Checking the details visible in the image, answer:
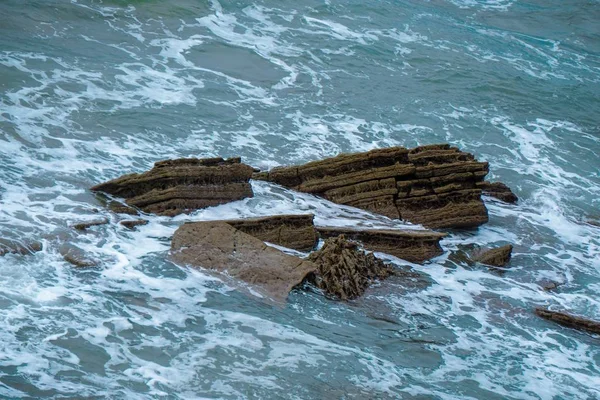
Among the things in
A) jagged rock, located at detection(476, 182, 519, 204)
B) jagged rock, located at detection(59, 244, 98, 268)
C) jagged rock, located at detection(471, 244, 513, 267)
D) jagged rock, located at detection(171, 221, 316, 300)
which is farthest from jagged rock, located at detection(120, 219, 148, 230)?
jagged rock, located at detection(476, 182, 519, 204)

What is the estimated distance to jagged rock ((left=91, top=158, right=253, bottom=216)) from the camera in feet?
42.6

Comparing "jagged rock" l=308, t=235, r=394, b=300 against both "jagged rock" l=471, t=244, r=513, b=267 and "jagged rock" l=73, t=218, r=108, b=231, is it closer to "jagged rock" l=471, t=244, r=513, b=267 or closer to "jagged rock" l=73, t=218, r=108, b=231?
"jagged rock" l=471, t=244, r=513, b=267

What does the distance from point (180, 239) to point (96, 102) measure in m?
5.75

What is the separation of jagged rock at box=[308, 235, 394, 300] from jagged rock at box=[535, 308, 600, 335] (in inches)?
80.3

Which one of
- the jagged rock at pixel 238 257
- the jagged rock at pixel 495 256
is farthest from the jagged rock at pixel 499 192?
the jagged rock at pixel 238 257

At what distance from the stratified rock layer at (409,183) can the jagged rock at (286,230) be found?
1.70m

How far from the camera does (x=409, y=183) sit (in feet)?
46.4

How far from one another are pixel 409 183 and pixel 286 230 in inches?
98.5

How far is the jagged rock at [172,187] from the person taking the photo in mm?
12992

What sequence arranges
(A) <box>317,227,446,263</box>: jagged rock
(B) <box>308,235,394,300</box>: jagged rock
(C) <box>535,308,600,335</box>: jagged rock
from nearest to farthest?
(B) <box>308,235,394,300</box>: jagged rock
(C) <box>535,308,600,335</box>: jagged rock
(A) <box>317,227,446,263</box>: jagged rock

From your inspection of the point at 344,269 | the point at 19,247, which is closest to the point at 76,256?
the point at 19,247

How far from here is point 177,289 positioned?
1096cm

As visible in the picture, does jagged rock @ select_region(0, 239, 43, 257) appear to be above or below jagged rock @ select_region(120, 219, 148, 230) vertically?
below

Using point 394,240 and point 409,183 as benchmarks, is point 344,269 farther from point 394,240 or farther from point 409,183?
point 409,183
